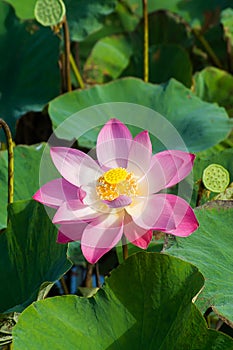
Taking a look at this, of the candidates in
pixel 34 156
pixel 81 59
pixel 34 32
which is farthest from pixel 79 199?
pixel 81 59

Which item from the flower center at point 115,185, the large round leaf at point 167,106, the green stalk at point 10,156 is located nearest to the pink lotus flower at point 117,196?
the flower center at point 115,185

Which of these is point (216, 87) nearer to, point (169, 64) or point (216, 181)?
point (169, 64)

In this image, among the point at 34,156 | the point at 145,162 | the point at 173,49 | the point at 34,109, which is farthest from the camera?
the point at 173,49

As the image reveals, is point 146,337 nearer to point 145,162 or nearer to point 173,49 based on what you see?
point 145,162

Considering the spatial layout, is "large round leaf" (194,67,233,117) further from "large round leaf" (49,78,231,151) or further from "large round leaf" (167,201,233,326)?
"large round leaf" (167,201,233,326)

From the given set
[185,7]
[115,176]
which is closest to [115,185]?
[115,176]
